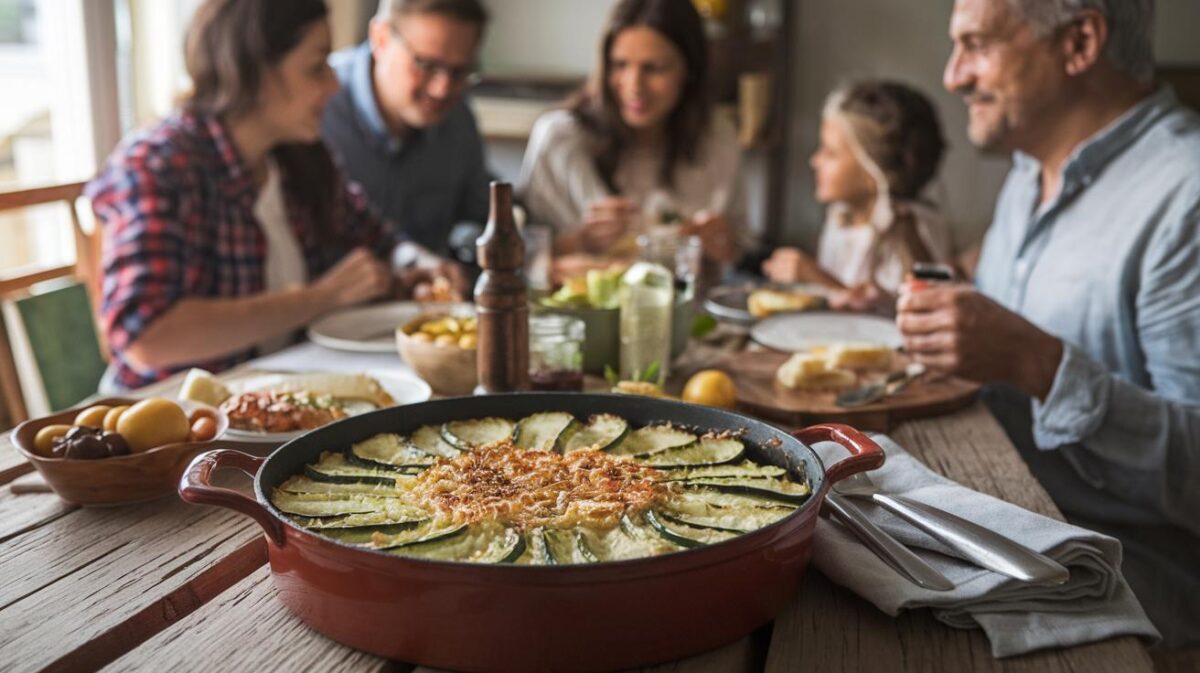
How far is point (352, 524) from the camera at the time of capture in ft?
3.32

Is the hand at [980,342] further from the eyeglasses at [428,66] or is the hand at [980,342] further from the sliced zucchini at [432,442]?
the eyeglasses at [428,66]

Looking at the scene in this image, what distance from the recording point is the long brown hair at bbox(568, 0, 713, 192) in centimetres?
366

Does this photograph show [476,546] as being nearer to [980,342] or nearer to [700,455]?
[700,455]

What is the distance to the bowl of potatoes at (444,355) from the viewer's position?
1.72 m

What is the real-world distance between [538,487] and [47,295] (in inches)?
68.3

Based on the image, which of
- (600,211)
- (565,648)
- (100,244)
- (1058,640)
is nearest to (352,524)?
(565,648)

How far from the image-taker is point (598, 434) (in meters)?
1.31

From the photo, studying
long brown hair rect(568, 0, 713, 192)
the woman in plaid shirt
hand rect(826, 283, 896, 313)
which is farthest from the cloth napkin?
long brown hair rect(568, 0, 713, 192)

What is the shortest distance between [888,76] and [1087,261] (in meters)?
3.55

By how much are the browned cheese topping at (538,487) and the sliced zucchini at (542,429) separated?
5 centimetres

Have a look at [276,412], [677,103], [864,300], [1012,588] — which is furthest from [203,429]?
[677,103]

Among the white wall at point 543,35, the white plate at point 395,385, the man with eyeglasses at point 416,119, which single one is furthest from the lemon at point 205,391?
the white wall at point 543,35

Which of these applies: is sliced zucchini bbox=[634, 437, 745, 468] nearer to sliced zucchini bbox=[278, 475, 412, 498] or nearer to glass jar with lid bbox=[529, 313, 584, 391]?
sliced zucchini bbox=[278, 475, 412, 498]

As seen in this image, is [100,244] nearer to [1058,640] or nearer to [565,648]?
[565,648]
